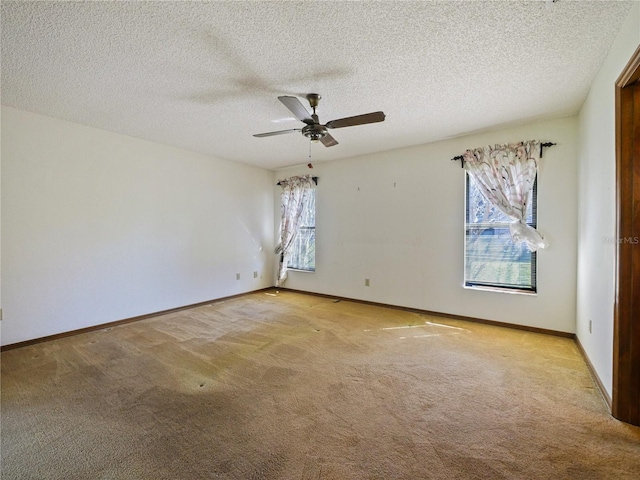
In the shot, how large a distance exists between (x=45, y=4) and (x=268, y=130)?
2106mm

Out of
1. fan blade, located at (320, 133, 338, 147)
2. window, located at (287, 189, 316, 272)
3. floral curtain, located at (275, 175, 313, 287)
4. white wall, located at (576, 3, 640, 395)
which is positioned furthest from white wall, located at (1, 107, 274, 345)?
white wall, located at (576, 3, 640, 395)

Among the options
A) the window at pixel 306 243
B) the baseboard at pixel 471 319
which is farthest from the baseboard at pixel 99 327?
the baseboard at pixel 471 319

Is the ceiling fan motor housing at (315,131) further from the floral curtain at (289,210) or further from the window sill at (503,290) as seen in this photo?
the window sill at (503,290)

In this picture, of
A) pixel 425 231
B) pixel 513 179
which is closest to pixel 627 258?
pixel 513 179

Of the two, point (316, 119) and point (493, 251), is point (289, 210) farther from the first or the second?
point (493, 251)

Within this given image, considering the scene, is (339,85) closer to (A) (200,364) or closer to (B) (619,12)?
(B) (619,12)

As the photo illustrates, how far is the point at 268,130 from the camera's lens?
3.46 metres

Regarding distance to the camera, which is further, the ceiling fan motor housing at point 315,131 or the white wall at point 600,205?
the ceiling fan motor housing at point 315,131

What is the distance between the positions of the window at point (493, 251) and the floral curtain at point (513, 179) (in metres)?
0.12

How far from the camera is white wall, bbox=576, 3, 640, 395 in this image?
6.02 feet

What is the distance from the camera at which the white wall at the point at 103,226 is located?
2879mm

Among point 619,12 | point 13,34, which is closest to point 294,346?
point 13,34

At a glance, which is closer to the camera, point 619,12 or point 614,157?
point 619,12

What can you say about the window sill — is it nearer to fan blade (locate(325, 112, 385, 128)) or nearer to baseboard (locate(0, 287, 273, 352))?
fan blade (locate(325, 112, 385, 128))
